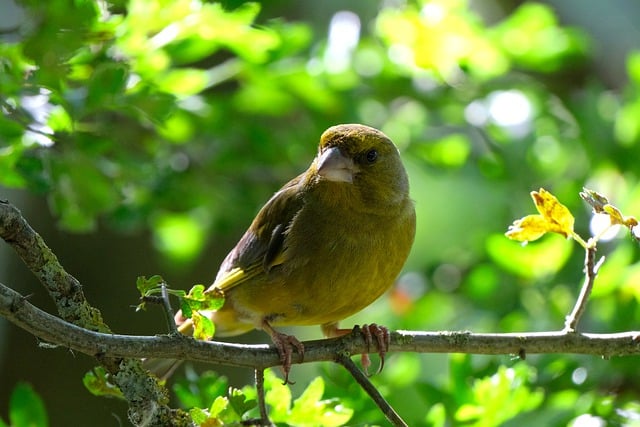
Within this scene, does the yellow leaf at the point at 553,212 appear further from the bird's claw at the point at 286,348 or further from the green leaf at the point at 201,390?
the green leaf at the point at 201,390

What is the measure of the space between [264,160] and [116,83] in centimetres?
230

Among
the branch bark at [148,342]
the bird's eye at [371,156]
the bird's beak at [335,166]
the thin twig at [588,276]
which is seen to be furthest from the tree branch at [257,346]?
the bird's eye at [371,156]

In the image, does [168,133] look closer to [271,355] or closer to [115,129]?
[115,129]

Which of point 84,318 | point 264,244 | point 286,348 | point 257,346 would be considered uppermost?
point 84,318

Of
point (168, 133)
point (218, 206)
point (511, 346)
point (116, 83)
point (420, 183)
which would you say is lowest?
point (420, 183)

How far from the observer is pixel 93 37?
3.02m

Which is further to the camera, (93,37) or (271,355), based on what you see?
(93,37)

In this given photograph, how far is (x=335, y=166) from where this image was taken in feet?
12.5

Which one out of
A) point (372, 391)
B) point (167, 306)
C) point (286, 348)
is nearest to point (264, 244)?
point (286, 348)

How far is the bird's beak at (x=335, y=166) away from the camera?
3.78 meters

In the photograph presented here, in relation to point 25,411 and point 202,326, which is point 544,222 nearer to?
point 202,326

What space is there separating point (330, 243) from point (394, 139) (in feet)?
6.40

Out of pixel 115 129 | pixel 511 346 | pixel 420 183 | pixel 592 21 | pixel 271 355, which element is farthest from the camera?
pixel 420 183

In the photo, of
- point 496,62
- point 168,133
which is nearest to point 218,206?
point 168,133
